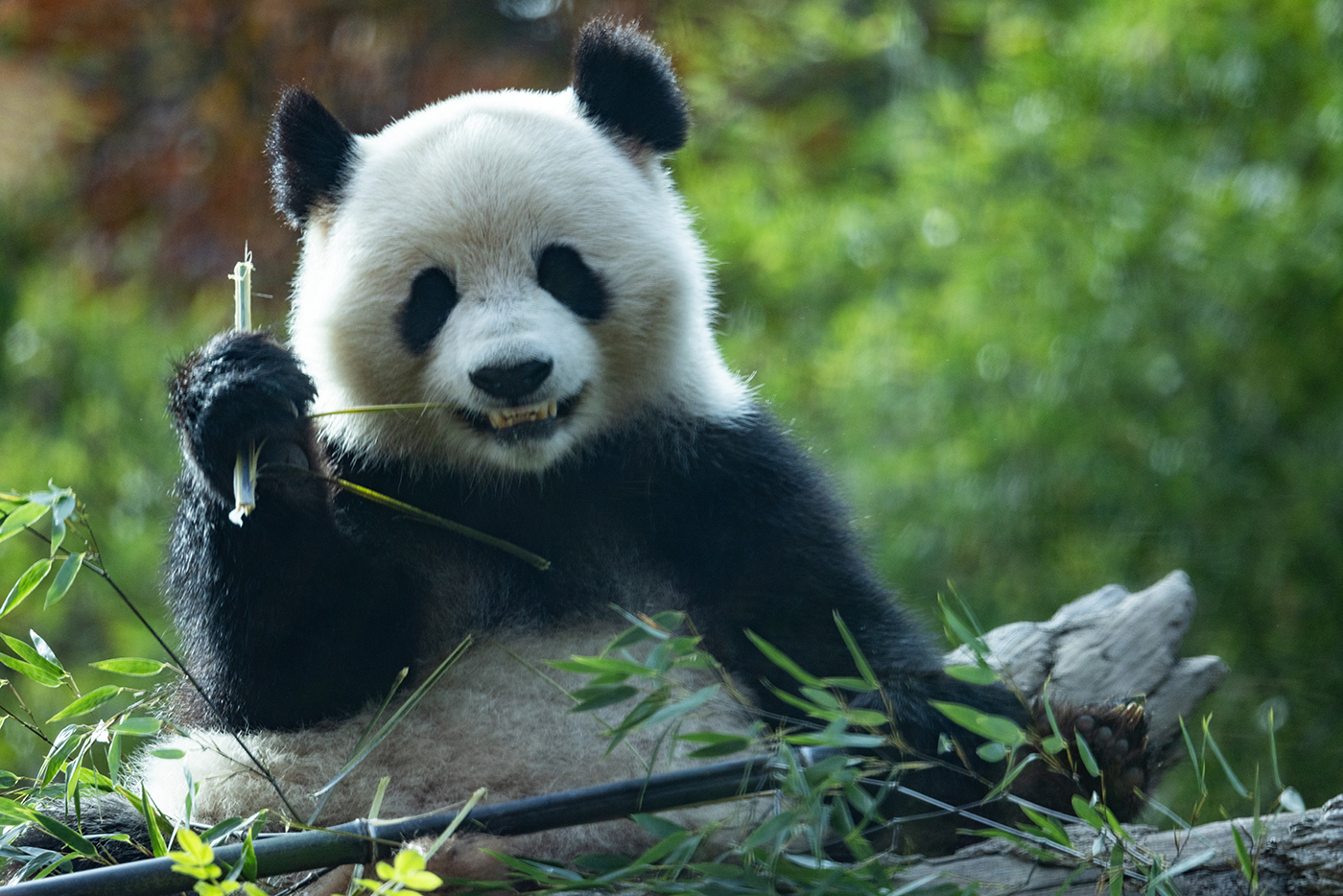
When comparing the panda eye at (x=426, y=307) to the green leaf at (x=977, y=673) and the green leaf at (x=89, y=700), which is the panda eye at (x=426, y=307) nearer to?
the green leaf at (x=89, y=700)

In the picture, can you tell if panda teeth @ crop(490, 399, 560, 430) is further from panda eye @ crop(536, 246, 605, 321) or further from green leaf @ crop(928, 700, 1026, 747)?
green leaf @ crop(928, 700, 1026, 747)

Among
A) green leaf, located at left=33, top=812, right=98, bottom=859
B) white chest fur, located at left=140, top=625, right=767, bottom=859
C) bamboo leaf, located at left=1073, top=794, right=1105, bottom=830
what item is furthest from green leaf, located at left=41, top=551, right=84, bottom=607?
bamboo leaf, located at left=1073, top=794, right=1105, bottom=830

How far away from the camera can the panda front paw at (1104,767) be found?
196 cm

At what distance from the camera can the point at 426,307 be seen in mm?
1984

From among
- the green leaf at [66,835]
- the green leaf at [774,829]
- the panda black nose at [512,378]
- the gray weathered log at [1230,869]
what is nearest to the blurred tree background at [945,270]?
the panda black nose at [512,378]

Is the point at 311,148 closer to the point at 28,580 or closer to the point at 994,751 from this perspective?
the point at 28,580

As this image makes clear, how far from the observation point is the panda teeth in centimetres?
191

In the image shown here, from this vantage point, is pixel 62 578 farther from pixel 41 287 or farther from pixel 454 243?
pixel 41 287

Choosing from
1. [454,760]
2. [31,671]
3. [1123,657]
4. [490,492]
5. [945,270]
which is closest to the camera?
[31,671]

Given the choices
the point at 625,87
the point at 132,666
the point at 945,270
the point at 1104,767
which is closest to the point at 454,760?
the point at 132,666

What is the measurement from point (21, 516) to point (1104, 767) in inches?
64.9

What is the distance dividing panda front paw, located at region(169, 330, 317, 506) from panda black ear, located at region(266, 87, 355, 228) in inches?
17.1

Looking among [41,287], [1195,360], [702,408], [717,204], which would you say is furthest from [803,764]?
[41,287]

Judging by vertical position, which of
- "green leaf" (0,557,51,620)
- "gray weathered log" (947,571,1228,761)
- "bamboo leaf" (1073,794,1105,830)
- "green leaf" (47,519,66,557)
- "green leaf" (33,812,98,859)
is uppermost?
"green leaf" (47,519,66,557)
